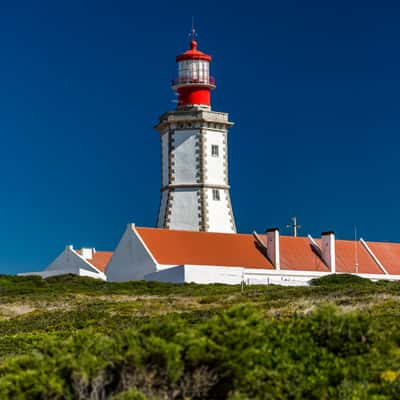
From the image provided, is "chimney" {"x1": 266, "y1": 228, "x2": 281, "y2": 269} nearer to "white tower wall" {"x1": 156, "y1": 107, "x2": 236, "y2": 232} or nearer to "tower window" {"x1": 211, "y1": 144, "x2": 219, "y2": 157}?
"white tower wall" {"x1": 156, "y1": 107, "x2": 236, "y2": 232}

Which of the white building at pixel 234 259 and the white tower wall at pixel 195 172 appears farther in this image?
the white tower wall at pixel 195 172

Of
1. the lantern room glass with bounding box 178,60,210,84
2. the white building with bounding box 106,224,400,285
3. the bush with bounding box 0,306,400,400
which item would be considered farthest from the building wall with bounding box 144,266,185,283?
the bush with bounding box 0,306,400,400

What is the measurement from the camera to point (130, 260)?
4075 centimetres

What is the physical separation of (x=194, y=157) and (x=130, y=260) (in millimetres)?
6909

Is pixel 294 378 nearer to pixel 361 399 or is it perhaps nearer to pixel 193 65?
pixel 361 399

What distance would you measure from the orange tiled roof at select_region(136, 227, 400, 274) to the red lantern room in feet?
25.3

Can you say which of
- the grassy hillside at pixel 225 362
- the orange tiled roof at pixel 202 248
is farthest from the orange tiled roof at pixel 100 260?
the grassy hillside at pixel 225 362

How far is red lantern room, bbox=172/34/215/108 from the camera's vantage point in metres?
46.0

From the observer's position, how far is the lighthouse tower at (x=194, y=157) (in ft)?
146

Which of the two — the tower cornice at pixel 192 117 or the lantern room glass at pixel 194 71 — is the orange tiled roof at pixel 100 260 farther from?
the lantern room glass at pixel 194 71

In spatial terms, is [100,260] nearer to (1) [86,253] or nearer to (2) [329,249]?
(1) [86,253]

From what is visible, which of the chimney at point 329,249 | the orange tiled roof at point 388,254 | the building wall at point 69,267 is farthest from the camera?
the building wall at point 69,267

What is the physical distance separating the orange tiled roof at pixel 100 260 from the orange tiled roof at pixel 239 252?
8.27m

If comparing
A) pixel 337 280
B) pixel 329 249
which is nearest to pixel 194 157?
pixel 329 249
